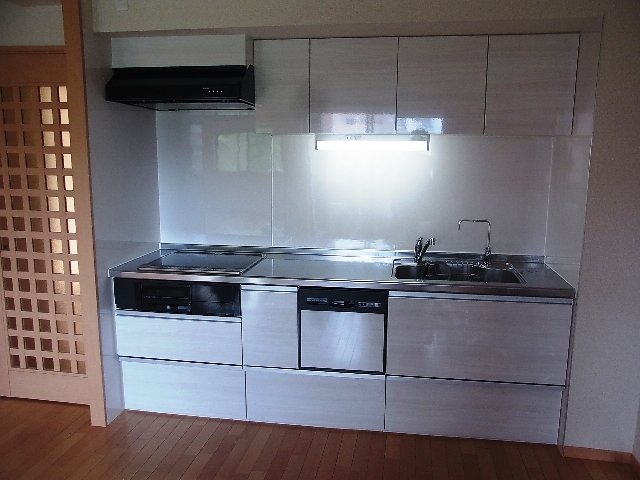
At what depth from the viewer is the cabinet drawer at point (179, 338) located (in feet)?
9.71

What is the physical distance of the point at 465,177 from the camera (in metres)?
3.24

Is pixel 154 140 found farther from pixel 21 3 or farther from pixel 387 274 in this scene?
pixel 387 274

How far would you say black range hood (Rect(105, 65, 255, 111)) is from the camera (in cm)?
277

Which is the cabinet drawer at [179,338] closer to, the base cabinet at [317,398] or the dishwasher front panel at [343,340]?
the base cabinet at [317,398]

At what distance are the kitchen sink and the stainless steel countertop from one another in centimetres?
6

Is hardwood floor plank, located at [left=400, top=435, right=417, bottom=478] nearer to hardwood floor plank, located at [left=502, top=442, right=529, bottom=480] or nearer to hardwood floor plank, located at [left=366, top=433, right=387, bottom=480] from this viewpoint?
hardwood floor plank, located at [left=366, top=433, right=387, bottom=480]

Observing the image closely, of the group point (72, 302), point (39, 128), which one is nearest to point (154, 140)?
point (39, 128)

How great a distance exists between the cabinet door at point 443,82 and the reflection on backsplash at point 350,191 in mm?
373

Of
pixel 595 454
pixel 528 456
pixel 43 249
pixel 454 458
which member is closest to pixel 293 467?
pixel 454 458

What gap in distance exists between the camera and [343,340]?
2840 millimetres

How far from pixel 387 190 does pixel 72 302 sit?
220 cm

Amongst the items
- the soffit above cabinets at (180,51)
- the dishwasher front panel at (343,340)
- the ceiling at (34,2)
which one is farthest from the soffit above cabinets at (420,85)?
the ceiling at (34,2)

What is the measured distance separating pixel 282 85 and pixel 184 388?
1952 millimetres

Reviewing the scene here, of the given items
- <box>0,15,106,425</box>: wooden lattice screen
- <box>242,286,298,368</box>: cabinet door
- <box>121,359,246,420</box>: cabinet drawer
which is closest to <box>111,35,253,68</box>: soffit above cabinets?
<box>0,15,106,425</box>: wooden lattice screen
